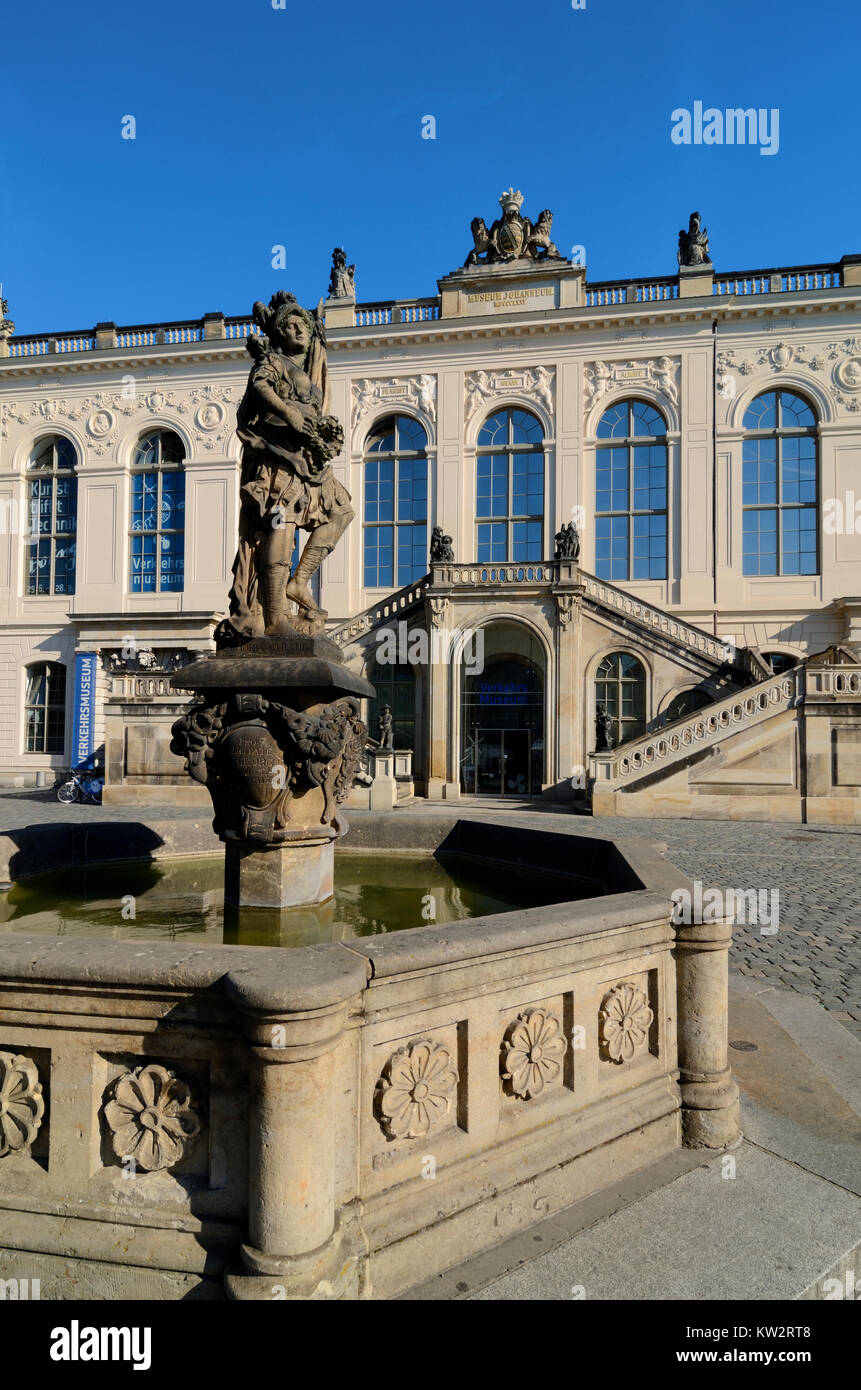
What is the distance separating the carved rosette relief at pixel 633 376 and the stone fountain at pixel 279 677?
78.1 feet

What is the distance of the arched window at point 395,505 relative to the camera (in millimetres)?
27656

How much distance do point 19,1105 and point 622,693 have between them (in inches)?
866

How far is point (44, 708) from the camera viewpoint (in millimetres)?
29312

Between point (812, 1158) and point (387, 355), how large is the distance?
2869cm

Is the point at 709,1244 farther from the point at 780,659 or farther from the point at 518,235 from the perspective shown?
the point at 518,235

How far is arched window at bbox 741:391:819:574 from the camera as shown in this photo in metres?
25.1

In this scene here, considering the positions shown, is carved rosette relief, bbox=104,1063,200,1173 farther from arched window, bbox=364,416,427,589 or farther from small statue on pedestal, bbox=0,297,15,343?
small statue on pedestal, bbox=0,297,15,343

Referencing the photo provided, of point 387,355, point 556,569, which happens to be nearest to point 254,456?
point 556,569

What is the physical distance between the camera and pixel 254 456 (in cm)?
485

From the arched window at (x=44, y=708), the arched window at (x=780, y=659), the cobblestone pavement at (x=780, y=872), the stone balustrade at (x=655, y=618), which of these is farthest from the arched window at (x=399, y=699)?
the arched window at (x=44, y=708)

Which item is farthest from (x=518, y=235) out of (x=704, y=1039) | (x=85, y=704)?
(x=704, y=1039)

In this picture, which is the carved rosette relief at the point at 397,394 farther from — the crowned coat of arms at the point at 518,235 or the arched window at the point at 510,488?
the crowned coat of arms at the point at 518,235

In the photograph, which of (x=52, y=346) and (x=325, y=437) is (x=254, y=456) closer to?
(x=325, y=437)
